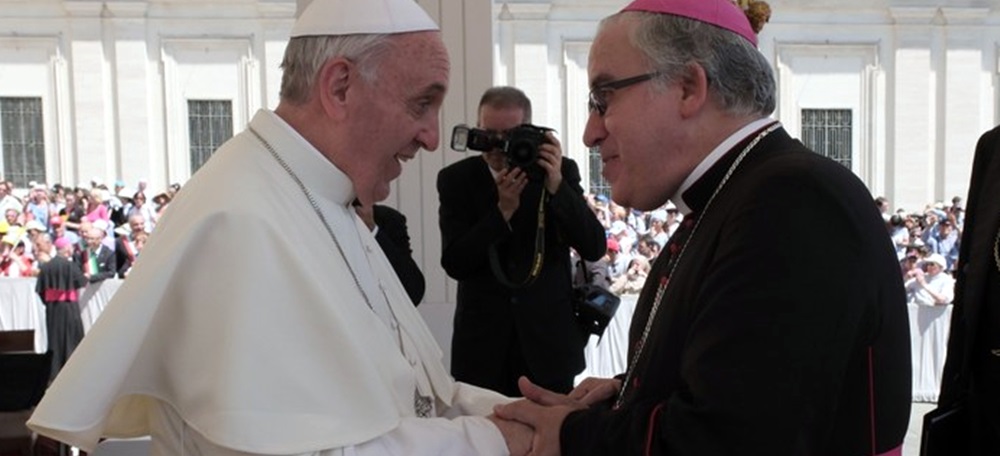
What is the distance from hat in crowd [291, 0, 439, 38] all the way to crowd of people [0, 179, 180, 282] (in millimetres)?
7425

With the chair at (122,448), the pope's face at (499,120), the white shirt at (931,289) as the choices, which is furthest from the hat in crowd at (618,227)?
the chair at (122,448)

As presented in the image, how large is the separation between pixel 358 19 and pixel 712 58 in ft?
2.32

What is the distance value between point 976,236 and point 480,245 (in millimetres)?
1981

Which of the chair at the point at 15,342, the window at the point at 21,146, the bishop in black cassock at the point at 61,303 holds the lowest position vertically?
the bishop in black cassock at the point at 61,303

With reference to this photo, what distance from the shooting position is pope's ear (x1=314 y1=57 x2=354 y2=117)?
6.97 feet

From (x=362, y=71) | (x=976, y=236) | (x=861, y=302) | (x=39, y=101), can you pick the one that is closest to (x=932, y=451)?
(x=976, y=236)

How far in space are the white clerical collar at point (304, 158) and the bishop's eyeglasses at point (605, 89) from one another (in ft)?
1.68

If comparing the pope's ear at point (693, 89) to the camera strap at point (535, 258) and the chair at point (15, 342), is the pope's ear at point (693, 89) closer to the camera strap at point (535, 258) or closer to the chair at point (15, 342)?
the camera strap at point (535, 258)

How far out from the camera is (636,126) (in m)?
1.96

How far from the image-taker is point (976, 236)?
109 inches

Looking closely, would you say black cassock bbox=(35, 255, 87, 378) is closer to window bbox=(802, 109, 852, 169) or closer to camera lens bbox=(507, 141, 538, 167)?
camera lens bbox=(507, 141, 538, 167)

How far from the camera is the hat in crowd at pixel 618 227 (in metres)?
18.8

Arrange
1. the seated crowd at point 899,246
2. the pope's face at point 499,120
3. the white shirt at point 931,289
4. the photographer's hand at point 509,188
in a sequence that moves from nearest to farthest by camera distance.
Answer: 1. the photographer's hand at point 509,188
2. the pope's face at point 499,120
3. the white shirt at point 931,289
4. the seated crowd at point 899,246

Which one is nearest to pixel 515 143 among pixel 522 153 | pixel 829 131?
pixel 522 153
